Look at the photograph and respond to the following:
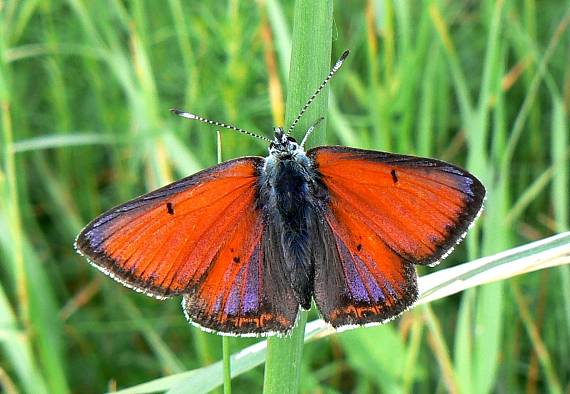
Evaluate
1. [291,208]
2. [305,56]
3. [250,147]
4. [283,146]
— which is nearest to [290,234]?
[291,208]

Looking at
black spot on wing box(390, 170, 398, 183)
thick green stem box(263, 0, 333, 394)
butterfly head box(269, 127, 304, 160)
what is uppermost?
thick green stem box(263, 0, 333, 394)

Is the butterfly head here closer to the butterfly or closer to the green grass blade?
the butterfly

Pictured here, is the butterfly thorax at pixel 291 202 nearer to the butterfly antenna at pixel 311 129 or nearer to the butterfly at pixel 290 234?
the butterfly at pixel 290 234

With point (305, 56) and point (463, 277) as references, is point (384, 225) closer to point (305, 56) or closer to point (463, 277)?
point (463, 277)

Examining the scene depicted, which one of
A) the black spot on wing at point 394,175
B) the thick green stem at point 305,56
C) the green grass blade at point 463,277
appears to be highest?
the thick green stem at point 305,56

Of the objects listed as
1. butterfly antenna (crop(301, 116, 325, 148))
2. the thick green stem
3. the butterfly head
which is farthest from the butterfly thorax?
the thick green stem

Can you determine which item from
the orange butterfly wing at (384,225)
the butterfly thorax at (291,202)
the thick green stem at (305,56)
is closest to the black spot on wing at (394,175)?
the orange butterfly wing at (384,225)

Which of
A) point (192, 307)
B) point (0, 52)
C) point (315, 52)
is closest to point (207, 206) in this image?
point (192, 307)
